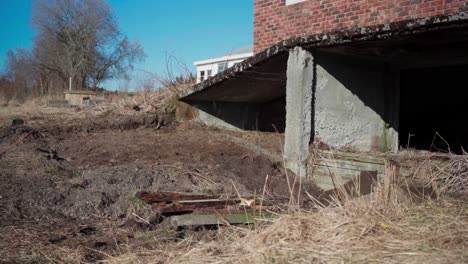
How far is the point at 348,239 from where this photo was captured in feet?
10.2

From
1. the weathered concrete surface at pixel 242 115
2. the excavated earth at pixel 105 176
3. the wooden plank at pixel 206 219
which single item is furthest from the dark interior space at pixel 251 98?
the wooden plank at pixel 206 219

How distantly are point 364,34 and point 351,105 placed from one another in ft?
6.61

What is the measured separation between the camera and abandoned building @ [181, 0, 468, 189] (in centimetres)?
625

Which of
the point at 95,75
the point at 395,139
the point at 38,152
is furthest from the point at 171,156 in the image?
the point at 95,75

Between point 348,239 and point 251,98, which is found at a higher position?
point 251,98

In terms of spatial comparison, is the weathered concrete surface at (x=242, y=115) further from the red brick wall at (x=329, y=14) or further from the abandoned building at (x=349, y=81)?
the red brick wall at (x=329, y=14)

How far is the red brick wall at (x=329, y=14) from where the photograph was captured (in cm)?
775

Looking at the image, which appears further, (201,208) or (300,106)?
(300,106)

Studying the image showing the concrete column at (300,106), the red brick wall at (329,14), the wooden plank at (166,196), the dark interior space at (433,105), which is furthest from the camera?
the dark interior space at (433,105)

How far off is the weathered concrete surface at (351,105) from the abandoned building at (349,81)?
0.02 meters

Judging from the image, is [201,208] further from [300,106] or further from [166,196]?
[300,106]

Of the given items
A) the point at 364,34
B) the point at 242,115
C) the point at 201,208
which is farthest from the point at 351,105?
the point at 201,208

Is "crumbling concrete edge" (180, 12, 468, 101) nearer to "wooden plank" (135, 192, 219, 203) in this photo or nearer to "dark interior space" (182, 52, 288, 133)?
"dark interior space" (182, 52, 288, 133)

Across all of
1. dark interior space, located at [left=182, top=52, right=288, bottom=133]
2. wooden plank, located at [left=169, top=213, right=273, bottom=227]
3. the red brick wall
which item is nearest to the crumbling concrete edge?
dark interior space, located at [left=182, top=52, right=288, bottom=133]
